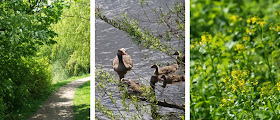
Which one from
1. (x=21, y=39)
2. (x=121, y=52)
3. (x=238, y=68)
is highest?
(x=21, y=39)

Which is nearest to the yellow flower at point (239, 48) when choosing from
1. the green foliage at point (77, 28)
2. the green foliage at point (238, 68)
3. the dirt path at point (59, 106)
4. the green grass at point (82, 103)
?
the green foliage at point (238, 68)

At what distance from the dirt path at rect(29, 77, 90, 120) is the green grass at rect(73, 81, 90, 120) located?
95 millimetres

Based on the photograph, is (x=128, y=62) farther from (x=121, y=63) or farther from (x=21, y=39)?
(x=21, y=39)

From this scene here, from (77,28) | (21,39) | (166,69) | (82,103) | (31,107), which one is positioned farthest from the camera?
(82,103)

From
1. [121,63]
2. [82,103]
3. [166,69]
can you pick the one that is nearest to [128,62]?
[121,63]

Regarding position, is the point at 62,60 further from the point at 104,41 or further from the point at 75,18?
the point at 104,41

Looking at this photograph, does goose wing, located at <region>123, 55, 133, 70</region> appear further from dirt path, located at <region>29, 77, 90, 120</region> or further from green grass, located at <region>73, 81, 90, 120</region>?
dirt path, located at <region>29, 77, 90, 120</region>

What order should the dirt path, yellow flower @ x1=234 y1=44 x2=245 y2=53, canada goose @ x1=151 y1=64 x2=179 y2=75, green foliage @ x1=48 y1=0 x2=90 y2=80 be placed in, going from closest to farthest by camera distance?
1. canada goose @ x1=151 y1=64 x2=179 y2=75
2. yellow flower @ x1=234 y1=44 x2=245 y2=53
3. the dirt path
4. green foliage @ x1=48 y1=0 x2=90 y2=80

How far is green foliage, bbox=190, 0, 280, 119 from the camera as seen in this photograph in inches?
82.4

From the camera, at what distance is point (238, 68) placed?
2.30 meters

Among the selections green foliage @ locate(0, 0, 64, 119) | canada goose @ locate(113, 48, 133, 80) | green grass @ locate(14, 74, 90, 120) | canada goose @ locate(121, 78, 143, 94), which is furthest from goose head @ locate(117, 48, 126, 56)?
green grass @ locate(14, 74, 90, 120)

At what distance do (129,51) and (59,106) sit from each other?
380cm

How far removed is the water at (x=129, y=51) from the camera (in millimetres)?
1928

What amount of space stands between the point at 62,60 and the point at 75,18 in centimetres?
203
